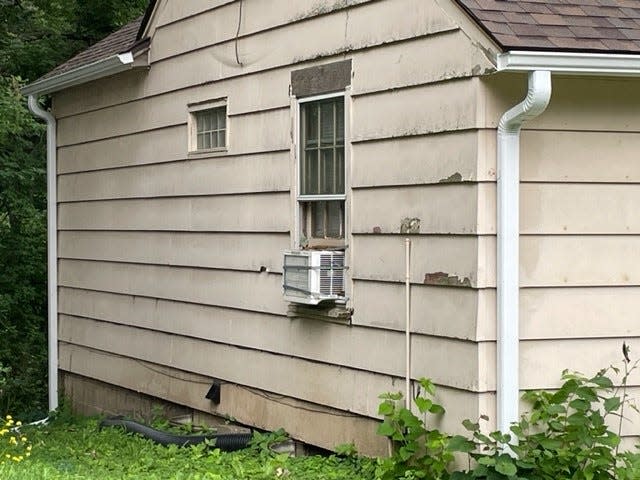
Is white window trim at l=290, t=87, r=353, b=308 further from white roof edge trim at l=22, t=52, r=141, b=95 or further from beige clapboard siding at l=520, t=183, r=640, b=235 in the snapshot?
white roof edge trim at l=22, t=52, r=141, b=95

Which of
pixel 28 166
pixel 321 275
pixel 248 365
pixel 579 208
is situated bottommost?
pixel 248 365

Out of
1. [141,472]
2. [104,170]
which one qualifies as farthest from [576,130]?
[104,170]

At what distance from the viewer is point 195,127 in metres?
10.5

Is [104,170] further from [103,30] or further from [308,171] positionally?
[103,30]

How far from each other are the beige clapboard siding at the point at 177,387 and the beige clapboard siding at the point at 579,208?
108 centimetres

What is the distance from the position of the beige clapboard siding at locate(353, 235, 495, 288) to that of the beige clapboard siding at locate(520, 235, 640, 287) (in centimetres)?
25

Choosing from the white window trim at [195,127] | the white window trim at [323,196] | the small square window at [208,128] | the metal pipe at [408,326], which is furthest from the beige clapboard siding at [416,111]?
the small square window at [208,128]

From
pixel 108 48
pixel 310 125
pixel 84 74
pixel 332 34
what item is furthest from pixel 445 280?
pixel 108 48

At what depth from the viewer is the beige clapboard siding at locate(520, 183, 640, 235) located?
271 inches

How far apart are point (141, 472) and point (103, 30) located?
34.0 feet

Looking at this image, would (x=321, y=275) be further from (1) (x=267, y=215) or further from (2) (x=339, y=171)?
(1) (x=267, y=215)

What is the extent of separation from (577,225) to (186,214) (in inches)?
178

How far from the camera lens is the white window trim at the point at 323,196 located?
8109 millimetres

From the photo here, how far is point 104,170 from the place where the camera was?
481 inches
